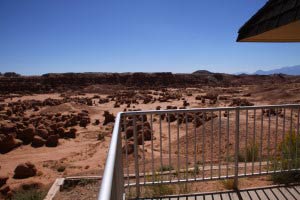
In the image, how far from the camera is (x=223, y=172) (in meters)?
6.02

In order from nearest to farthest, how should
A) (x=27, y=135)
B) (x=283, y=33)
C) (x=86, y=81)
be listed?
1. (x=283, y=33)
2. (x=27, y=135)
3. (x=86, y=81)

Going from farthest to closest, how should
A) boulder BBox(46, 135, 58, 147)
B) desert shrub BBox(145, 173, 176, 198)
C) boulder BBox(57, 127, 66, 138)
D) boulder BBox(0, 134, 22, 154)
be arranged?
A: boulder BBox(57, 127, 66, 138) < boulder BBox(46, 135, 58, 147) < boulder BBox(0, 134, 22, 154) < desert shrub BBox(145, 173, 176, 198)

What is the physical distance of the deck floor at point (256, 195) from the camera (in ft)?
14.3

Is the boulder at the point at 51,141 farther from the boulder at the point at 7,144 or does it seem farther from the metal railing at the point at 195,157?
the metal railing at the point at 195,157

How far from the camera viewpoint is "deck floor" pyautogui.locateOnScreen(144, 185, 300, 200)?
14.3 feet

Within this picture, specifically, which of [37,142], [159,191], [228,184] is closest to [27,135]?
[37,142]

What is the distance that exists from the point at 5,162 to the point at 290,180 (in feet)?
35.0

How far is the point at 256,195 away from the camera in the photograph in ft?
14.5

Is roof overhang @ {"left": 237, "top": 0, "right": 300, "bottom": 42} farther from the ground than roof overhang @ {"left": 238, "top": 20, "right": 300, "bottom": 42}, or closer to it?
farther from the ground

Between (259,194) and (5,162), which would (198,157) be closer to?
(259,194)

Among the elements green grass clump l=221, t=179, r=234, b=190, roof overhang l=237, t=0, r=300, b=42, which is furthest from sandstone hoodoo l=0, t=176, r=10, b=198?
roof overhang l=237, t=0, r=300, b=42

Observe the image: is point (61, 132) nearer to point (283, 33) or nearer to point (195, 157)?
point (195, 157)

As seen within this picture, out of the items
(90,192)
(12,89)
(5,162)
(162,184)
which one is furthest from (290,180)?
(12,89)

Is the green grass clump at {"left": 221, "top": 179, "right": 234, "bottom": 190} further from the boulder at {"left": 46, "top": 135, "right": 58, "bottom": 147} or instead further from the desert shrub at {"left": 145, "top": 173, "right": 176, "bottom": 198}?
the boulder at {"left": 46, "top": 135, "right": 58, "bottom": 147}
